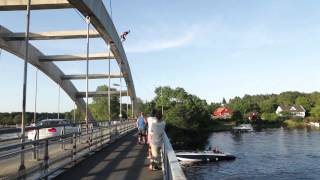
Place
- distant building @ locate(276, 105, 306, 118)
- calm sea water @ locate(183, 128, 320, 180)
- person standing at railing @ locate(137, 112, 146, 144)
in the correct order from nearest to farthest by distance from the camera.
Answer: person standing at railing @ locate(137, 112, 146, 144) → calm sea water @ locate(183, 128, 320, 180) → distant building @ locate(276, 105, 306, 118)

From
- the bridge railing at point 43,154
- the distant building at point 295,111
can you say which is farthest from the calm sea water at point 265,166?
the distant building at point 295,111

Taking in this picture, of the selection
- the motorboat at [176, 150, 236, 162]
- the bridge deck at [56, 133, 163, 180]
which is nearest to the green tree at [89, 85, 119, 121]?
the motorboat at [176, 150, 236, 162]

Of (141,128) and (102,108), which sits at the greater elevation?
(102,108)

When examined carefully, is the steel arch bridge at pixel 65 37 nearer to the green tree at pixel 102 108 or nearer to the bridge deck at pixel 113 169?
the bridge deck at pixel 113 169

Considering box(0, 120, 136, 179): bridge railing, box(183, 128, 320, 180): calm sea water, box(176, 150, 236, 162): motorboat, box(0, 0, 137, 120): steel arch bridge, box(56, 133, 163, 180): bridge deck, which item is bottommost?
box(183, 128, 320, 180): calm sea water

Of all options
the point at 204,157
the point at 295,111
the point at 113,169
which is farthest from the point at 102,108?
the point at 113,169

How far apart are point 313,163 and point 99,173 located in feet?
154

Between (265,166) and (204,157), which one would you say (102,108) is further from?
(265,166)

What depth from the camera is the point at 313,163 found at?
53.4 meters

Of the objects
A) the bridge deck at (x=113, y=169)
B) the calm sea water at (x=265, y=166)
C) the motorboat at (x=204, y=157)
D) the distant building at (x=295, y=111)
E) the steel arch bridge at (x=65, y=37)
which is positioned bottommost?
the calm sea water at (x=265, y=166)

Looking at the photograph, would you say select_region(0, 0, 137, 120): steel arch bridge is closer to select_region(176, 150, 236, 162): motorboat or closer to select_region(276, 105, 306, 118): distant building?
select_region(176, 150, 236, 162): motorboat

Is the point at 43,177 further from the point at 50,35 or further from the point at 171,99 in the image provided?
the point at 171,99

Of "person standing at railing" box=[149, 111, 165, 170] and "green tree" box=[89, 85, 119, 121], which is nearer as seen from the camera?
"person standing at railing" box=[149, 111, 165, 170]

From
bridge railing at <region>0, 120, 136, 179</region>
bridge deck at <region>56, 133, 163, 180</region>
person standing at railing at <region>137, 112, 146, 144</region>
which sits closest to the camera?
bridge railing at <region>0, 120, 136, 179</region>
